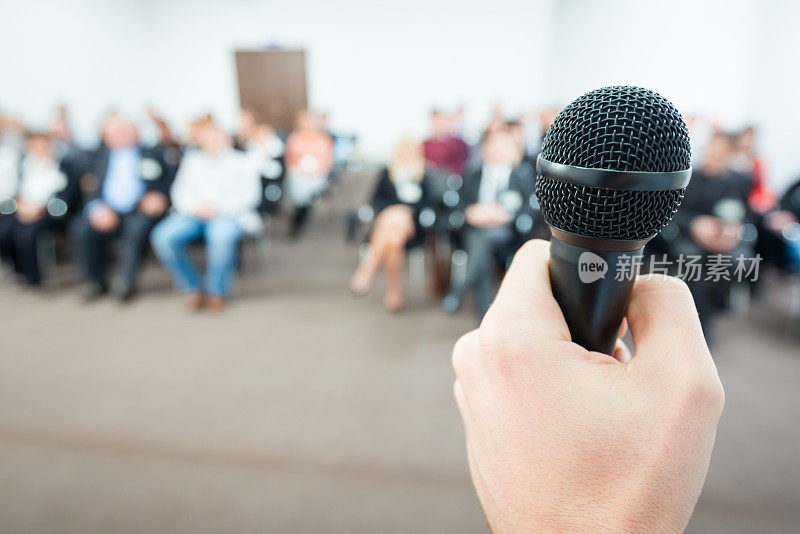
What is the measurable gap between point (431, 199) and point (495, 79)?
4589mm

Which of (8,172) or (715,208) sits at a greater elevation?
(8,172)

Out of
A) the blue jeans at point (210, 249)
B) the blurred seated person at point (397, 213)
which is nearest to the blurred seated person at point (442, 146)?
the blurred seated person at point (397, 213)

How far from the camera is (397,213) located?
2.64 m

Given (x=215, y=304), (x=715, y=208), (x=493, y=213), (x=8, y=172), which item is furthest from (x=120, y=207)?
(x=715, y=208)

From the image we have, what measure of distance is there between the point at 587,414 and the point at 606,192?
0.16m

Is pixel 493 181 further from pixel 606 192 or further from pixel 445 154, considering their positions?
pixel 606 192

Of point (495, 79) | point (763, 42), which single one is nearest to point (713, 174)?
point (763, 42)

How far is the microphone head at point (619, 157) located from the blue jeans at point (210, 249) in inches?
101

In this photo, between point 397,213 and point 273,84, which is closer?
point 397,213

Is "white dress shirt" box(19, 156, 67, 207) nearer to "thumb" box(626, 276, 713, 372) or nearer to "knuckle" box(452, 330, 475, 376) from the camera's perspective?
"knuckle" box(452, 330, 475, 376)

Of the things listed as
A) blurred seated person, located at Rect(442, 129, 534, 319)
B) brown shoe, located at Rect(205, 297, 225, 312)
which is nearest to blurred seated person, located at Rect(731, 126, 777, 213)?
blurred seated person, located at Rect(442, 129, 534, 319)

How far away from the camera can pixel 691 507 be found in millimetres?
326

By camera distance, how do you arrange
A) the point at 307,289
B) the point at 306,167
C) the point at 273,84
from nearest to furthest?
the point at 307,289, the point at 306,167, the point at 273,84

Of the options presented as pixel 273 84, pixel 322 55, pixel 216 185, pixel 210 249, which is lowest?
pixel 210 249
